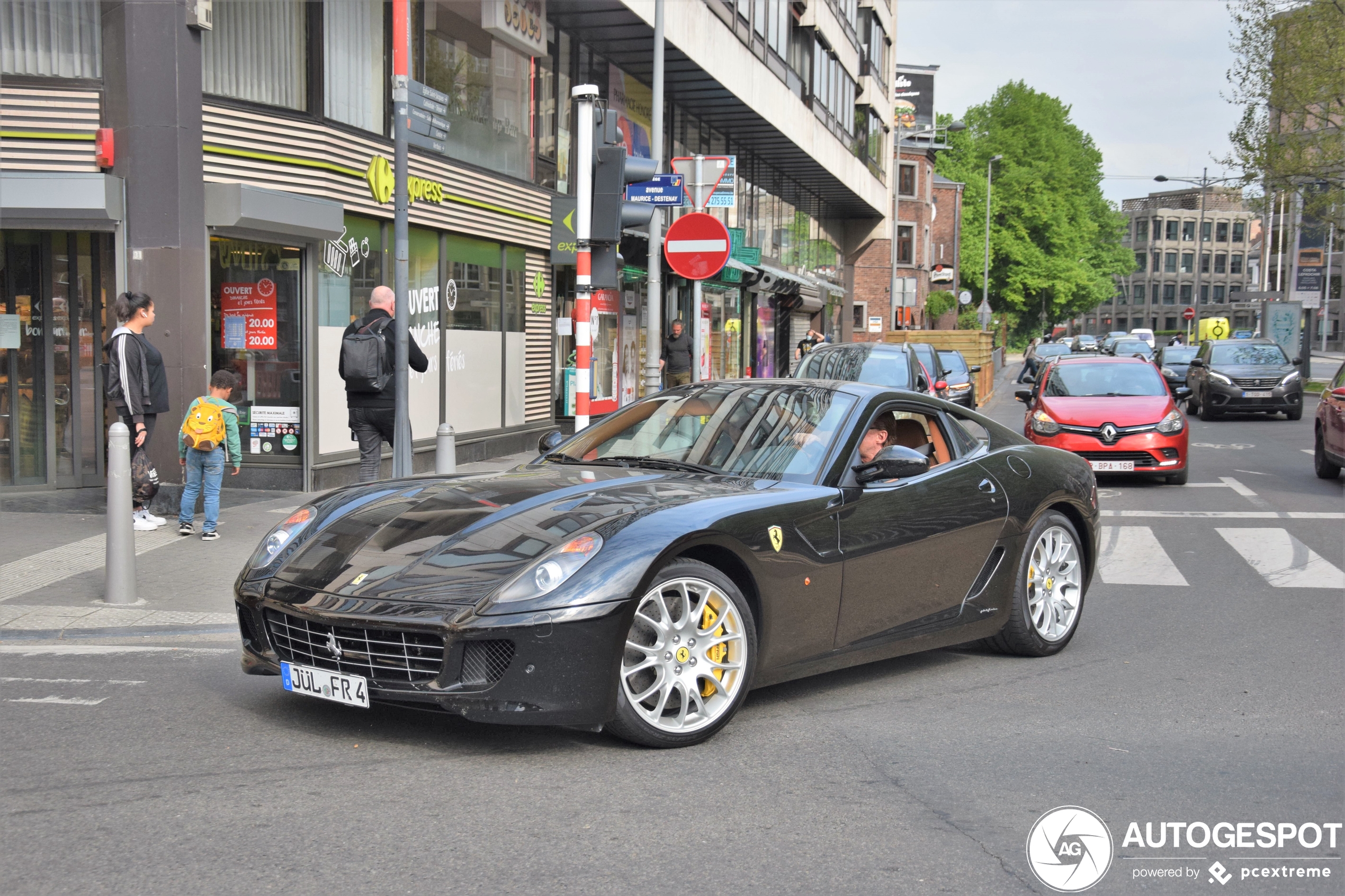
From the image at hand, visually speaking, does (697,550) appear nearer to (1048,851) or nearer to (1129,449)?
(1048,851)

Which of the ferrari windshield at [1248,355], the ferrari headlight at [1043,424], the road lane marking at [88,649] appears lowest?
the road lane marking at [88,649]

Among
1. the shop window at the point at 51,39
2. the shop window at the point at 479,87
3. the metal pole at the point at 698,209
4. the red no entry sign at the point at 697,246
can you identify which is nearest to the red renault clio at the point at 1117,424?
the metal pole at the point at 698,209

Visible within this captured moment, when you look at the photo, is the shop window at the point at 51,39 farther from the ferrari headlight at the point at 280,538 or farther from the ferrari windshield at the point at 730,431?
the ferrari headlight at the point at 280,538

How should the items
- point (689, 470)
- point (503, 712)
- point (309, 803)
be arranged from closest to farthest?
point (309, 803) → point (503, 712) → point (689, 470)

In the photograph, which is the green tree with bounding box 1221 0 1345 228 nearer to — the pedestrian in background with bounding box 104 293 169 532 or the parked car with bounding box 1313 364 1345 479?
the parked car with bounding box 1313 364 1345 479

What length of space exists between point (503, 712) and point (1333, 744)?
125 inches

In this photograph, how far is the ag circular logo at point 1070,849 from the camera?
3605mm

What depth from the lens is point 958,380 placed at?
25875mm

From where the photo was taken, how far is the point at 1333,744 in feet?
16.4

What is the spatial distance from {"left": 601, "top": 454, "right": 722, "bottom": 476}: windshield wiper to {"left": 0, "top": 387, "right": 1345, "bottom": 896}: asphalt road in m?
0.98

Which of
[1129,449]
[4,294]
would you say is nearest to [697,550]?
[4,294]

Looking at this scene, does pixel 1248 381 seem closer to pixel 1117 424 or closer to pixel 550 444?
pixel 1117 424

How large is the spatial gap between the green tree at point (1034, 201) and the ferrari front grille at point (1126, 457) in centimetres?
6169

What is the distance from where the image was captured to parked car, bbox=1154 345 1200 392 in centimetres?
3675
